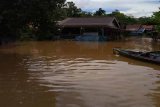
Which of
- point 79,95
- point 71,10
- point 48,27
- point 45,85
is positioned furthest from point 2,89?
point 71,10

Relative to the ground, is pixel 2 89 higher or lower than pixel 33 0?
lower

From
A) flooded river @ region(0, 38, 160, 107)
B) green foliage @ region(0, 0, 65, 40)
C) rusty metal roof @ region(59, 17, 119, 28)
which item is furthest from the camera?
rusty metal roof @ region(59, 17, 119, 28)

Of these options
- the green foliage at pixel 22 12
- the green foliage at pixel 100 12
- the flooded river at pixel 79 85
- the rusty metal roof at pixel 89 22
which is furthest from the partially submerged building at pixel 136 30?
the flooded river at pixel 79 85

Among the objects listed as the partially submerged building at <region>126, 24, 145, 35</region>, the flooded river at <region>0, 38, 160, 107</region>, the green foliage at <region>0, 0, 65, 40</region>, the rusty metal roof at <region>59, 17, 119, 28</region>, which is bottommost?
the partially submerged building at <region>126, 24, 145, 35</region>

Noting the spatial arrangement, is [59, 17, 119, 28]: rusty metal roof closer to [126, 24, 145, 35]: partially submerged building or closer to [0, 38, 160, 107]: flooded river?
[126, 24, 145, 35]: partially submerged building

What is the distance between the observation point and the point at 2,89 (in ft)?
39.6

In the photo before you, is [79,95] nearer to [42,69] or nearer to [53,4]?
[42,69]

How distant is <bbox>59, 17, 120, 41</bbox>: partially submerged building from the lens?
47.7 meters

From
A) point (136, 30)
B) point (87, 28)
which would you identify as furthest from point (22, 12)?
point (136, 30)

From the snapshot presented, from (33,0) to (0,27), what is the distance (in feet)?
10.7

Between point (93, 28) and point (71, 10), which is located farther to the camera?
point (71, 10)

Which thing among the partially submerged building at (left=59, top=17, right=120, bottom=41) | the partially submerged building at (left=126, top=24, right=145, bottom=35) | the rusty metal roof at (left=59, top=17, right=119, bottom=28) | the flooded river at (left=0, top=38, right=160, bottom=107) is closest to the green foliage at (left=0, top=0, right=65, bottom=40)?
the flooded river at (left=0, top=38, right=160, bottom=107)

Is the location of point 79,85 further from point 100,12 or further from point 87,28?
point 100,12

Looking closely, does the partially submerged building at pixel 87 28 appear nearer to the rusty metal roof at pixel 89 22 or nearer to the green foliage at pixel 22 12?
the rusty metal roof at pixel 89 22
